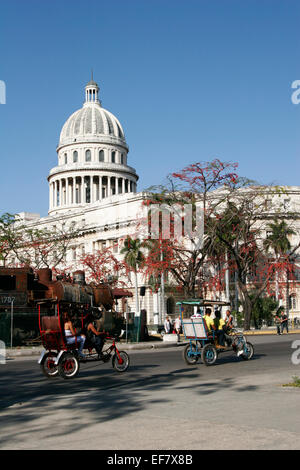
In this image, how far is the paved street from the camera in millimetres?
6961

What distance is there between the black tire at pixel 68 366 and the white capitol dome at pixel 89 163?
294 feet

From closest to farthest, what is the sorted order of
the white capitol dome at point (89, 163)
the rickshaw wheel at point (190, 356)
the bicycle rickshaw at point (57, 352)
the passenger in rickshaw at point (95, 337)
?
the bicycle rickshaw at point (57, 352) < the passenger in rickshaw at point (95, 337) < the rickshaw wheel at point (190, 356) < the white capitol dome at point (89, 163)

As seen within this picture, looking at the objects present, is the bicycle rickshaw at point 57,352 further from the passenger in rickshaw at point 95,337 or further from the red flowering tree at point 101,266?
the red flowering tree at point 101,266

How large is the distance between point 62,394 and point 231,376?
4540mm

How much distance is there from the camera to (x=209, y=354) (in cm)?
1717

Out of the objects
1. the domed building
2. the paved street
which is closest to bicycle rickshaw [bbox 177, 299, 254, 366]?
the paved street

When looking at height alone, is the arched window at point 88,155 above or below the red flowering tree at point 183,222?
above

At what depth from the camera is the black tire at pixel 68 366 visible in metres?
13.9

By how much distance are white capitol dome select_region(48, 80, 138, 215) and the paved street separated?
296 ft

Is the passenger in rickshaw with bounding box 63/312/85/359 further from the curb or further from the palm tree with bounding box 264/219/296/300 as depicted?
the palm tree with bounding box 264/219/296/300

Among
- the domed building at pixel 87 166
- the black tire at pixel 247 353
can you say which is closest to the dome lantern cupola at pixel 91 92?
the domed building at pixel 87 166

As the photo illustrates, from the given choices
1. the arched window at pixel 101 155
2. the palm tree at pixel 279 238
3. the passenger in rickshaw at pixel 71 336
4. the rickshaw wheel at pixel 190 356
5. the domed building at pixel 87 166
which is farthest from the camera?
the arched window at pixel 101 155

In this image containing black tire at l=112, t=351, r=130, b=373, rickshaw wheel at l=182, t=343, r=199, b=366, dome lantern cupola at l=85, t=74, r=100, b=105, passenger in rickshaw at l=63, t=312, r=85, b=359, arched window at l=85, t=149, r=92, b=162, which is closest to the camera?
passenger in rickshaw at l=63, t=312, r=85, b=359

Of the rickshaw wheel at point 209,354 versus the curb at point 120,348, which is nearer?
the rickshaw wheel at point 209,354
